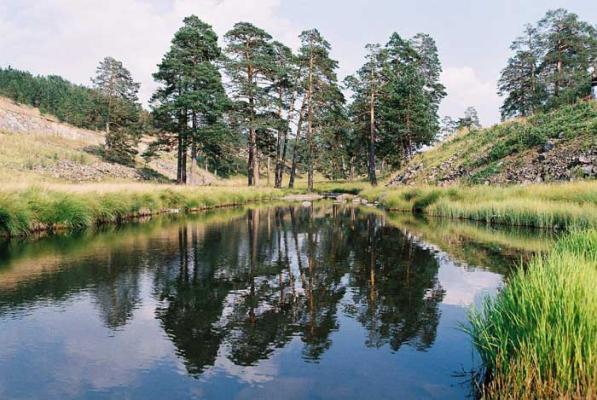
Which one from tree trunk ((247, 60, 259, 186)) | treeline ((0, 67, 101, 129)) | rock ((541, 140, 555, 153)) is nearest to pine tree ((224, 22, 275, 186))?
tree trunk ((247, 60, 259, 186))

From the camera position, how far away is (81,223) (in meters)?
17.8

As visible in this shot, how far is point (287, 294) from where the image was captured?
28.9 feet

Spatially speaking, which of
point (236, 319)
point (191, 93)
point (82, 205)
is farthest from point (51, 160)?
point (236, 319)

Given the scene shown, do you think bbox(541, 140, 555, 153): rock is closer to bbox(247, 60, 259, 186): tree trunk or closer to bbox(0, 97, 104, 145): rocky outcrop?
bbox(247, 60, 259, 186): tree trunk

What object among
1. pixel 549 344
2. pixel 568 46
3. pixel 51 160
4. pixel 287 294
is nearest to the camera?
pixel 549 344

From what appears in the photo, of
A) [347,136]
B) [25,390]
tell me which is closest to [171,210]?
[25,390]

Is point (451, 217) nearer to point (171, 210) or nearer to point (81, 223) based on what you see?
point (171, 210)

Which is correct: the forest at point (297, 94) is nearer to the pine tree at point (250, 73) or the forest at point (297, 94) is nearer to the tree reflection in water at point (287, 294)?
the pine tree at point (250, 73)

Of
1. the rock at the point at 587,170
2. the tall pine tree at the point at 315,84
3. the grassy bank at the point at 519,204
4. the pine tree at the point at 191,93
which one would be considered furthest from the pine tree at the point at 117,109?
the rock at the point at 587,170

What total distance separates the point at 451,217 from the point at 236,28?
97.6ft

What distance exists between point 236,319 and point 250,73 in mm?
38869

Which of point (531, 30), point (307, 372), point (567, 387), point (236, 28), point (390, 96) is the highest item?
point (531, 30)

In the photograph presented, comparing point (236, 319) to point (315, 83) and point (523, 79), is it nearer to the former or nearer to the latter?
point (315, 83)

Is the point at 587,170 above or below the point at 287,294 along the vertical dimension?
above
